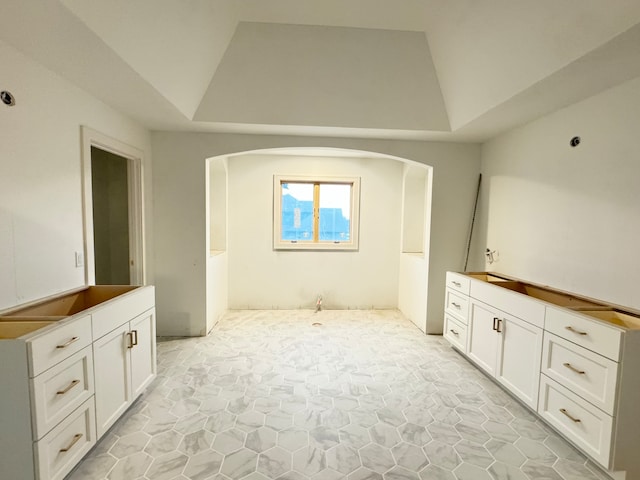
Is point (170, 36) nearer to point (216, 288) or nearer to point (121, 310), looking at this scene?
point (121, 310)

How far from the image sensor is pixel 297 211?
15.4ft

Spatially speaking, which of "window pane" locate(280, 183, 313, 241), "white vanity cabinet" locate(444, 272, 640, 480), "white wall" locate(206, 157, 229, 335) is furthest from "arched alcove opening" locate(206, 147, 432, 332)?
"white vanity cabinet" locate(444, 272, 640, 480)

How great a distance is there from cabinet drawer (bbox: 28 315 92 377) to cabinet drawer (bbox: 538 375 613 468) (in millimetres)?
2791

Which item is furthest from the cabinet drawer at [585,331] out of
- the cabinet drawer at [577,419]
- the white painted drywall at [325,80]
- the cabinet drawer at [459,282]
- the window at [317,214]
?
the window at [317,214]

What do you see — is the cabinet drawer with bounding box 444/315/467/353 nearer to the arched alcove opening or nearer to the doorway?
the arched alcove opening

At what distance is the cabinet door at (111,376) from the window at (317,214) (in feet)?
9.04

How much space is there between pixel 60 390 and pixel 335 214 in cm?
378

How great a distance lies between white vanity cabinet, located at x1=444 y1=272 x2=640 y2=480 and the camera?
155 cm

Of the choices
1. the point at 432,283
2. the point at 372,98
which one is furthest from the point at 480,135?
the point at 432,283

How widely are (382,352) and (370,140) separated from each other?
2.38 meters

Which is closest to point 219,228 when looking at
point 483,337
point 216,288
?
point 216,288

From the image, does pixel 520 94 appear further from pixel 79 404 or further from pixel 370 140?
pixel 79 404

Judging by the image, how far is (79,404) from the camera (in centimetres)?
158

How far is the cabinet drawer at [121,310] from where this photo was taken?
1.75 metres
